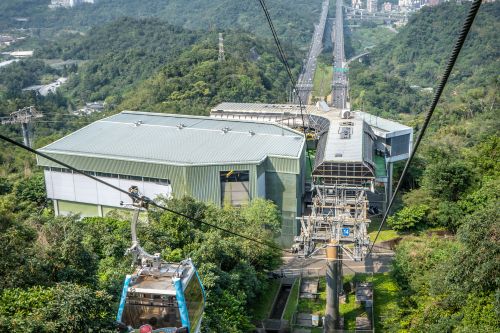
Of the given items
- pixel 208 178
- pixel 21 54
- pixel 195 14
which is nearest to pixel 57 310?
pixel 208 178

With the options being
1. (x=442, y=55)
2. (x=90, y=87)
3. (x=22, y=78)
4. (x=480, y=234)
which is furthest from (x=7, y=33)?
(x=480, y=234)

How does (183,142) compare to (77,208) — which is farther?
(183,142)

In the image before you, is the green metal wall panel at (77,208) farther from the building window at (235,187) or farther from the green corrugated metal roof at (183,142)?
the building window at (235,187)

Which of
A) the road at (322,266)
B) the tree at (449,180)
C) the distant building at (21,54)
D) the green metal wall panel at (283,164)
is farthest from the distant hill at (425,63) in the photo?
the distant building at (21,54)

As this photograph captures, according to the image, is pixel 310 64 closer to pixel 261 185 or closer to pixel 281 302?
pixel 261 185

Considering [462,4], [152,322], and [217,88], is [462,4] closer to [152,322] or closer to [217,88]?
[217,88]

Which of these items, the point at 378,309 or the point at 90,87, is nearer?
the point at 378,309
